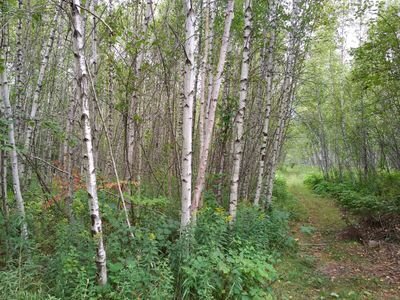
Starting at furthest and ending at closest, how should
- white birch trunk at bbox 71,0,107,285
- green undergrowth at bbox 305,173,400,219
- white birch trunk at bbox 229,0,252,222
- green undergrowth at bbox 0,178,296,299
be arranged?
green undergrowth at bbox 305,173,400,219 < white birch trunk at bbox 229,0,252,222 < green undergrowth at bbox 0,178,296,299 < white birch trunk at bbox 71,0,107,285

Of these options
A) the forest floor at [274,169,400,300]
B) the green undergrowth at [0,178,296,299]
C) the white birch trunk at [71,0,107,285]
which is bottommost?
the forest floor at [274,169,400,300]

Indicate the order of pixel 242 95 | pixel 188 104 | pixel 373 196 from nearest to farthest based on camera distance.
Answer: pixel 188 104, pixel 242 95, pixel 373 196

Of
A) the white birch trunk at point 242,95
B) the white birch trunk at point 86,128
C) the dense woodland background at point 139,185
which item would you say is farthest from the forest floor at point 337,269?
the white birch trunk at point 86,128

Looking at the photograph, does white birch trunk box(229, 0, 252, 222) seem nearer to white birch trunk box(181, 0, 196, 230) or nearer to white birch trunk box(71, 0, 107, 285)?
white birch trunk box(181, 0, 196, 230)

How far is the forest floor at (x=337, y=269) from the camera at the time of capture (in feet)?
14.9

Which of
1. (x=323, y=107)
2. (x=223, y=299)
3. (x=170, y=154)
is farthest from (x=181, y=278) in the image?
(x=323, y=107)

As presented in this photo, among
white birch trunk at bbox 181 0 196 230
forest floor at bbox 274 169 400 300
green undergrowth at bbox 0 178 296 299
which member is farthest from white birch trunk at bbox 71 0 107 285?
forest floor at bbox 274 169 400 300

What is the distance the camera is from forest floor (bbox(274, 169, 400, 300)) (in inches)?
179

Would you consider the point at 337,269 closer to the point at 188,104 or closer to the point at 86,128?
the point at 188,104

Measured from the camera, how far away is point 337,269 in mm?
5508

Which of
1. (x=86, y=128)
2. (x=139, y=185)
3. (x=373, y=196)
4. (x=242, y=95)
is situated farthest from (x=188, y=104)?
(x=373, y=196)

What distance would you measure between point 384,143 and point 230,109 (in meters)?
9.29

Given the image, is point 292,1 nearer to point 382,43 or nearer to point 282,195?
point 382,43

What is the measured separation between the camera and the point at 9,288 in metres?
2.93
